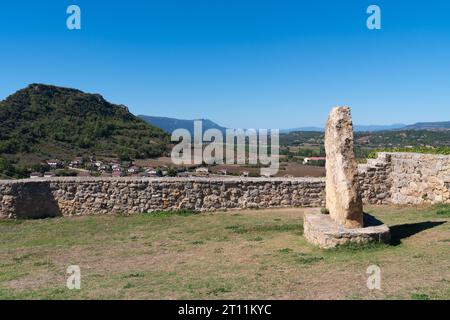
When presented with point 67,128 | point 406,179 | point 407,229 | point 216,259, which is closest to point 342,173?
point 407,229

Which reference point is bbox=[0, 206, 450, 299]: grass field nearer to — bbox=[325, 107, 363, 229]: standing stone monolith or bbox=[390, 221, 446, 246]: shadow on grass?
bbox=[390, 221, 446, 246]: shadow on grass

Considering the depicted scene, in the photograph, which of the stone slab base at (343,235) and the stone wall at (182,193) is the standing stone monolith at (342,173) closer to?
the stone slab base at (343,235)

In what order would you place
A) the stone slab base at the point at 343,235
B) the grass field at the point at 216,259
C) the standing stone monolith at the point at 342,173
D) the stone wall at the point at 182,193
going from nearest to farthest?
1. the grass field at the point at 216,259
2. the stone slab base at the point at 343,235
3. the standing stone monolith at the point at 342,173
4. the stone wall at the point at 182,193

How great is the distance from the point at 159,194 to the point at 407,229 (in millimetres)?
7141

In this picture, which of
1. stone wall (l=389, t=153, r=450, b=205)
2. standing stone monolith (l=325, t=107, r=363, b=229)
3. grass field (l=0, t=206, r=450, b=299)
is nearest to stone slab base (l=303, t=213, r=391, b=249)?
grass field (l=0, t=206, r=450, b=299)

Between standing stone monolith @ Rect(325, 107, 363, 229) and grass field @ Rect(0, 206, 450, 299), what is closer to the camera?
grass field @ Rect(0, 206, 450, 299)

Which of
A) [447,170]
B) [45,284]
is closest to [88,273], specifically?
[45,284]

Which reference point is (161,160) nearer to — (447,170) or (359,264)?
(447,170)

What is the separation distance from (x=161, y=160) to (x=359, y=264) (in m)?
27.3

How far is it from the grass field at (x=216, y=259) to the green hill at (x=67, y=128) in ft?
62.2

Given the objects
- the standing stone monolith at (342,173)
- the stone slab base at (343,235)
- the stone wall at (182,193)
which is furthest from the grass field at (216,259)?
the standing stone monolith at (342,173)

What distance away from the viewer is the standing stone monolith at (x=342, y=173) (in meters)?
8.79

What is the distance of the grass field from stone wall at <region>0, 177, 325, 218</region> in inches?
29.6

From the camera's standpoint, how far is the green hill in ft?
110
